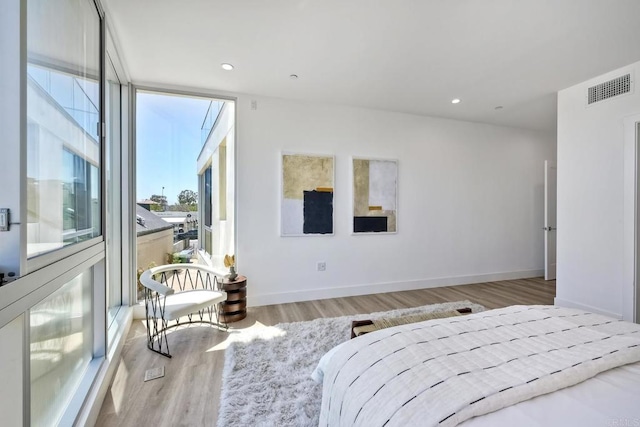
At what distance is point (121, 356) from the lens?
2.17m

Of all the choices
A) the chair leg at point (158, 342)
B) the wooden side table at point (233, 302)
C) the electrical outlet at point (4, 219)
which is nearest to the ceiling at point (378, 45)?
the electrical outlet at point (4, 219)

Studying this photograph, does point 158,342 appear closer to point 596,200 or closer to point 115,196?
point 115,196

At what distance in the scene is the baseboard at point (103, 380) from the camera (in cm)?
142

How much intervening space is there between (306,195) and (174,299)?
187 cm

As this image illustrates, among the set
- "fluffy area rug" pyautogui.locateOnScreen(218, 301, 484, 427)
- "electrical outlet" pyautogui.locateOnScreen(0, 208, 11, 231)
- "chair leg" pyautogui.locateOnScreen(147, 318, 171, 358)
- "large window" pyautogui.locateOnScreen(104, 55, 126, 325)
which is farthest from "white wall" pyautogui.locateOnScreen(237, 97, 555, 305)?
"electrical outlet" pyautogui.locateOnScreen(0, 208, 11, 231)

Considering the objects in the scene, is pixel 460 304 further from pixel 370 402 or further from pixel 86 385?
pixel 86 385

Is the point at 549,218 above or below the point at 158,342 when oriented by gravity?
above

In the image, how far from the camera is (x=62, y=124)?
4.31ft

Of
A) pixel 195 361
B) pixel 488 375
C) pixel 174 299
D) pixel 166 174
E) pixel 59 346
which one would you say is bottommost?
pixel 195 361

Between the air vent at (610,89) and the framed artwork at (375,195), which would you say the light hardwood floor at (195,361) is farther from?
the air vent at (610,89)

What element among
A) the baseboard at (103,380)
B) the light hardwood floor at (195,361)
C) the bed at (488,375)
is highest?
the bed at (488,375)

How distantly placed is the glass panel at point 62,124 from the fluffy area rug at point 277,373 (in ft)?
4.31

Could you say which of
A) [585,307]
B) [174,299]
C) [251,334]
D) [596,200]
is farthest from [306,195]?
[585,307]

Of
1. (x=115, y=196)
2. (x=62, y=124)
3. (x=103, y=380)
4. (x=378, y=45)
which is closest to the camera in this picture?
(x=62, y=124)
